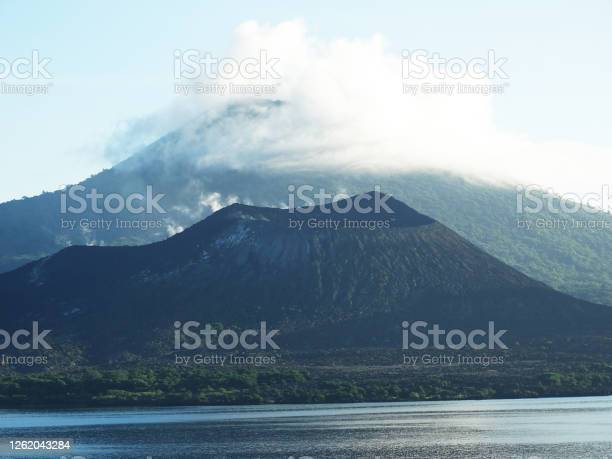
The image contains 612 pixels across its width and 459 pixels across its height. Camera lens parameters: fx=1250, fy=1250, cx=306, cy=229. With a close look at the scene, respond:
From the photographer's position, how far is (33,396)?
19950cm

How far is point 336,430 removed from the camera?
138375 millimetres

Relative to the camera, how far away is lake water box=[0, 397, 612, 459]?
116 m

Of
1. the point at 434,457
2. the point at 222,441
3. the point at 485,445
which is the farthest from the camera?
the point at 222,441

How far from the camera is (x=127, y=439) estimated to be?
442 ft

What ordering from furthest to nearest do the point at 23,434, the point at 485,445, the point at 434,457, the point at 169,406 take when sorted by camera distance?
the point at 169,406 → the point at 23,434 → the point at 485,445 → the point at 434,457

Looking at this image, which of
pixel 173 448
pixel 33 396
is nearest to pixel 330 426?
pixel 173 448

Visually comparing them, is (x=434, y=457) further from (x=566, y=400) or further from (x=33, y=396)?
(x=33, y=396)

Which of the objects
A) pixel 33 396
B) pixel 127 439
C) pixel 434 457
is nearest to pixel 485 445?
pixel 434 457

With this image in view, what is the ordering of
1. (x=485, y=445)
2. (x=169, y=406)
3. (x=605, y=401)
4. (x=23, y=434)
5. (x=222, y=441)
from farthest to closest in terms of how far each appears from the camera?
(x=169, y=406), (x=605, y=401), (x=23, y=434), (x=222, y=441), (x=485, y=445)

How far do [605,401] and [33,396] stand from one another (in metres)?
88.9

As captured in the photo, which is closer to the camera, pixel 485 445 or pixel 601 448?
pixel 601 448

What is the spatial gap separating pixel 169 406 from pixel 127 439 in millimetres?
61502

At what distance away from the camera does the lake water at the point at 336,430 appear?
11638cm

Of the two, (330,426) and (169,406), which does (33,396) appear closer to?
(169,406)
